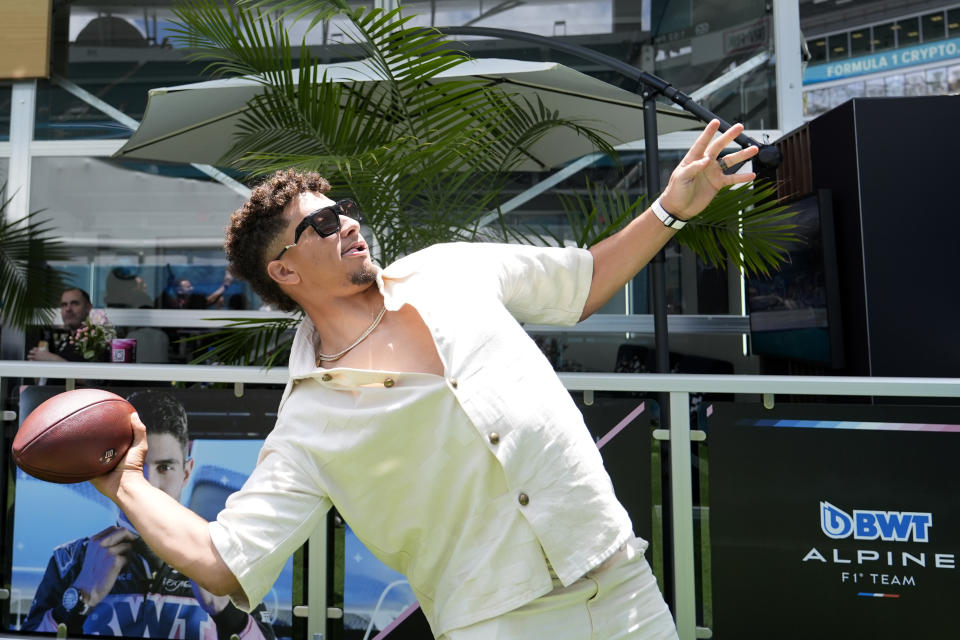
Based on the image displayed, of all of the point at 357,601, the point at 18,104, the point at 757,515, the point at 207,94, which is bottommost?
the point at 357,601

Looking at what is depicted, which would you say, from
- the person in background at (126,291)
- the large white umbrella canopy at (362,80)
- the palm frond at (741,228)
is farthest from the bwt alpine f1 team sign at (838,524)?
the person in background at (126,291)

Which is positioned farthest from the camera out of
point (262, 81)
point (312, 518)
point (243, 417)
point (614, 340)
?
point (614, 340)

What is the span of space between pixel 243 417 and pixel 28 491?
0.83 m

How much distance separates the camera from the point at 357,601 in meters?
2.56

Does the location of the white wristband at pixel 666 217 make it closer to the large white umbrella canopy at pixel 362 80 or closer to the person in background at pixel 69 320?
the large white umbrella canopy at pixel 362 80

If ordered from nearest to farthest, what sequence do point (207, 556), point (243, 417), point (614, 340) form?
point (207, 556) < point (243, 417) < point (614, 340)

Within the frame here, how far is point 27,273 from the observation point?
19.9ft

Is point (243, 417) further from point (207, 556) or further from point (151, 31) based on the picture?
point (151, 31)

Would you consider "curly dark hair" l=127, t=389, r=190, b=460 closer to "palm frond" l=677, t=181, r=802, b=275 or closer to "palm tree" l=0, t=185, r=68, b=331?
"palm frond" l=677, t=181, r=802, b=275

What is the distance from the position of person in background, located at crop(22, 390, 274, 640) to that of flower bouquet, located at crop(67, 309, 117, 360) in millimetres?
2782

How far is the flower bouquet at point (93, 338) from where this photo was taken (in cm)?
511

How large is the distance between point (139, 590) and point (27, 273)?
4.41m

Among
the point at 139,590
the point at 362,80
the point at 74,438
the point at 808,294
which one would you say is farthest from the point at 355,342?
the point at 808,294

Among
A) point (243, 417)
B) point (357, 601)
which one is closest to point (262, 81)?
point (243, 417)
